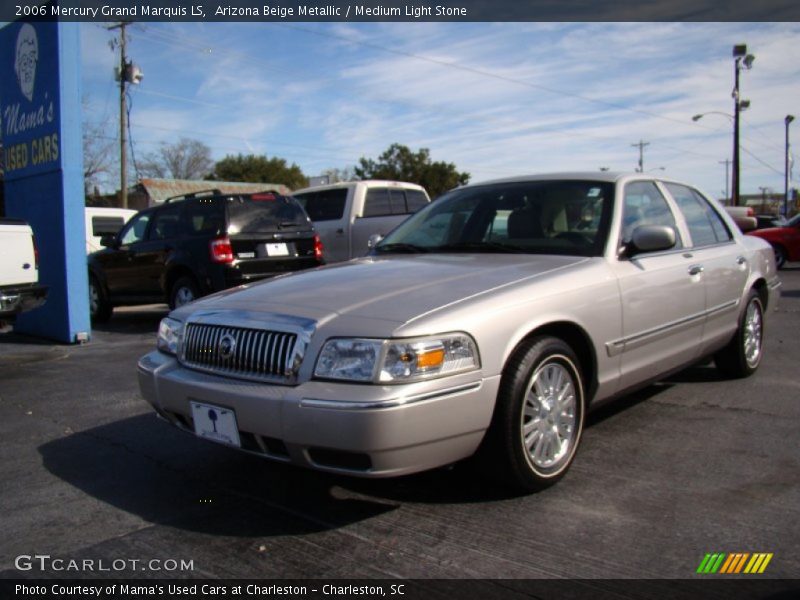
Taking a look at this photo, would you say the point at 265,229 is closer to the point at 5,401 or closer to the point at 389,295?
the point at 5,401

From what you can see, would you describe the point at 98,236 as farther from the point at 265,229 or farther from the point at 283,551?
the point at 283,551

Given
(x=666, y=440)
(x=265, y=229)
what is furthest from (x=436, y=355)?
(x=265, y=229)

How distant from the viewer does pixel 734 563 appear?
2.77 m

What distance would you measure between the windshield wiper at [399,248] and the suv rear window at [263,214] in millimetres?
4395

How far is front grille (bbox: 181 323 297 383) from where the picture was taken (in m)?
3.11

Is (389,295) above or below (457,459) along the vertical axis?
above

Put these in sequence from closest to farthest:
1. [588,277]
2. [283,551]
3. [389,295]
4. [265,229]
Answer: [283,551] → [389,295] → [588,277] → [265,229]

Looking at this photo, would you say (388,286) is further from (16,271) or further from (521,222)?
(16,271)

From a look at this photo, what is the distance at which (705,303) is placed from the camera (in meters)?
4.85

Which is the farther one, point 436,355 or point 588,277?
point 588,277

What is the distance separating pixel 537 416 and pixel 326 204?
9.47 metres
